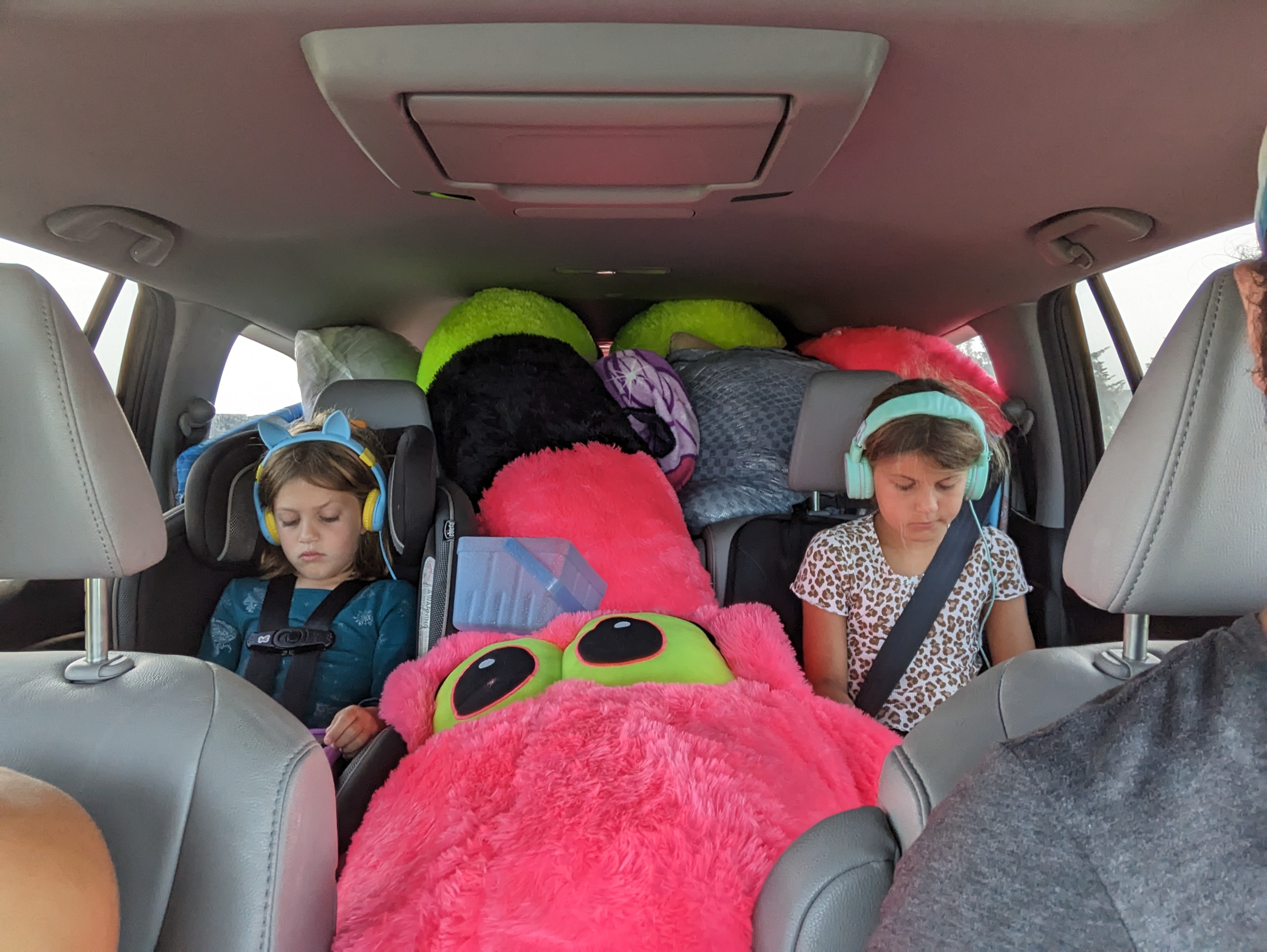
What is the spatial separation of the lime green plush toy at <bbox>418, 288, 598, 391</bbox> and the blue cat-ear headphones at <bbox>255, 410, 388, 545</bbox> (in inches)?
22.1

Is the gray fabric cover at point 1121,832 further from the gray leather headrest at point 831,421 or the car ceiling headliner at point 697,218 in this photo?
the gray leather headrest at point 831,421

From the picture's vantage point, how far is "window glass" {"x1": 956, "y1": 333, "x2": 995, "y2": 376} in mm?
2570

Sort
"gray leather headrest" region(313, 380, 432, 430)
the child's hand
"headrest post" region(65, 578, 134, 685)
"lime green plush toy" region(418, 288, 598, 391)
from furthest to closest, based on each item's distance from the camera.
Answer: "lime green plush toy" region(418, 288, 598, 391) < "gray leather headrest" region(313, 380, 432, 430) < the child's hand < "headrest post" region(65, 578, 134, 685)

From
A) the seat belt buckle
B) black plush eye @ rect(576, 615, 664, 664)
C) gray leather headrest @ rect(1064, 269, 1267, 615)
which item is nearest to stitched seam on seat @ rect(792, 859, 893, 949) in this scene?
gray leather headrest @ rect(1064, 269, 1267, 615)

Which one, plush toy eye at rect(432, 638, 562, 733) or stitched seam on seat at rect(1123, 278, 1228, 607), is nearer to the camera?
stitched seam on seat at rect(1123, 278, 1228, 607)

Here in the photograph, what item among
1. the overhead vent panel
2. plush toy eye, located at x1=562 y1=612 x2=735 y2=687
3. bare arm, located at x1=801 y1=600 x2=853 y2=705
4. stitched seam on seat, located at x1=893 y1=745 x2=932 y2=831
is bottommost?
bare arm, located at x1=801 y1=600 x2=853 y2=705

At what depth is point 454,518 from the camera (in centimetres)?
182

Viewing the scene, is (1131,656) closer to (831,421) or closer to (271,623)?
(831,421)

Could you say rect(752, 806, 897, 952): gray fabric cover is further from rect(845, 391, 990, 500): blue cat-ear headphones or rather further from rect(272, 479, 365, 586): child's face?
rect(272, 479, 365, 586): child's face

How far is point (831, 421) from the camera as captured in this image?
1.92 m

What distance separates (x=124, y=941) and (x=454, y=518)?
108 cm

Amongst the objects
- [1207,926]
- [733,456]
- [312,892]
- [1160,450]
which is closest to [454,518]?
[733,456]

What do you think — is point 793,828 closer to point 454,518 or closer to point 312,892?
point 312,892

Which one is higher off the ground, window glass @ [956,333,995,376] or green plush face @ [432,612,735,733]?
window glass @ [956,333,995,376]
